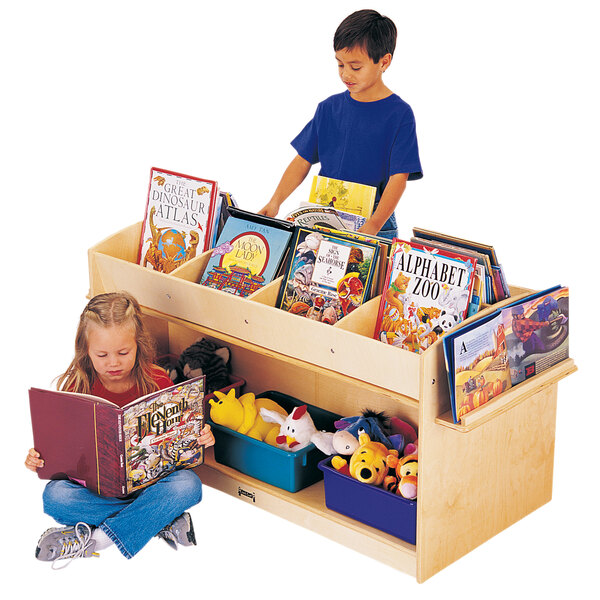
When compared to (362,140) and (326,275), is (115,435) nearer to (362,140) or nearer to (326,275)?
(326,275)

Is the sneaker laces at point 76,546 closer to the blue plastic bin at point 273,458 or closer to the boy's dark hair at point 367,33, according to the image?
the blue plastic bin at point 273,458

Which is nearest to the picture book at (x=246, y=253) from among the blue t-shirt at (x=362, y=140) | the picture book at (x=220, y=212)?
the picture book at (x=220, y=212)

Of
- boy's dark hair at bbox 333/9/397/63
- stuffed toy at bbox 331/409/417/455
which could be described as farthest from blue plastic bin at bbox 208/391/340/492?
boy's dark hair at bbox 333/9/397/63

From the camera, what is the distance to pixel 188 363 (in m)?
4.61

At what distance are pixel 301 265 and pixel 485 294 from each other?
70 centimetres

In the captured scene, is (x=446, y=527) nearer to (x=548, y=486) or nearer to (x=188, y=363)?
(x=548, y=486)

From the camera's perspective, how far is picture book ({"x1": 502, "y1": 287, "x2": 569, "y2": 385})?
Result: 12.1 ft

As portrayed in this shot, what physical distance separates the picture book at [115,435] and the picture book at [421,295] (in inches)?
28.1

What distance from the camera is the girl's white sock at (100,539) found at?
385cm

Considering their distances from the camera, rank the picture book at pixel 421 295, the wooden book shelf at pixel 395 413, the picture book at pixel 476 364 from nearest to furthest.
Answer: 1. the picture book at pixel 476 364
2. the wooden book shelf at pixel 395 413
3. the picture book at pixel 421 295

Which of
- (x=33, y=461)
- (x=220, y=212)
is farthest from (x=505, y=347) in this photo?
(x=33, y=461)

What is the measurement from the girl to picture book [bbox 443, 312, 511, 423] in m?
1.00

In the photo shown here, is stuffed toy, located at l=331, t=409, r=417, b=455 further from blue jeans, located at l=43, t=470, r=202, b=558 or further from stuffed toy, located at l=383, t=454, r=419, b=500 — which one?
blue jeans, located at l=43, t=470, r=202, b=558

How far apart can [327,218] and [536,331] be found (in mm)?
952
